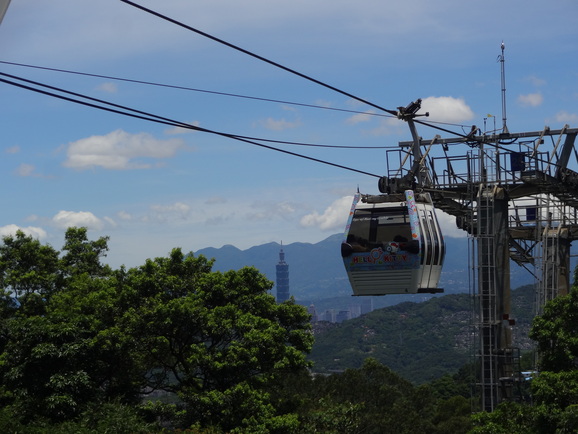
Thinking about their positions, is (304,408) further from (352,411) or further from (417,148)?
(417,148)

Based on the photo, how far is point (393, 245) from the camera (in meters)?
26.6

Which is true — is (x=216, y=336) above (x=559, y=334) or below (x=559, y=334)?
below

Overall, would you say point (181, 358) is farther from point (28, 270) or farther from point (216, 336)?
point (28, 270)

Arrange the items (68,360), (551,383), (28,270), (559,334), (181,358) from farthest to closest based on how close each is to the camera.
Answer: (28,270)
(181,358)
(68,360)
(559,334)
(551,383)

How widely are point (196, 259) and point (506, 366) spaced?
43.2ft

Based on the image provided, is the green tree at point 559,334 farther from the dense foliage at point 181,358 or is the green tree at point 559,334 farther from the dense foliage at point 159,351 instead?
the dense foliage at point 159,351

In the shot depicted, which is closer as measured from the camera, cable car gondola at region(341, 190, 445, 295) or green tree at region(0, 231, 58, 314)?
cable car gondola at region(341, 190, 445, 295)

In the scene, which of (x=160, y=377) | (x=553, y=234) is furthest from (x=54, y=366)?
(x=553, y=234)

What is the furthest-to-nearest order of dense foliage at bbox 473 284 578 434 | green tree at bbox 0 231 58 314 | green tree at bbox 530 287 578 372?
green tree at bbox 0 231 58 314
green tree at bbox 530 287 578 372
dense foliage at bbox 473 284 578 434

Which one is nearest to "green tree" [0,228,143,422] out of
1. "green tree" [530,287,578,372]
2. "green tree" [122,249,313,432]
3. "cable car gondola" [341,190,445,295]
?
"green tree" [122,249,313,432]

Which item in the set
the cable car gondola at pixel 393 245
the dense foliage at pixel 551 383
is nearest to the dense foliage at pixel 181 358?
the dense foliage at pixel 551 383

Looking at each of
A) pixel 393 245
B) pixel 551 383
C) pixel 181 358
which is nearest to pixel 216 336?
pixel 181 358

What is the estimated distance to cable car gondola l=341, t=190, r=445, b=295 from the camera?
2652 centimetres

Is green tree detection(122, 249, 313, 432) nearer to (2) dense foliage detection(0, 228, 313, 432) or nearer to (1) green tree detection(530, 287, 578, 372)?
(2) dense foliage detection(0, 228, 313, 432)
